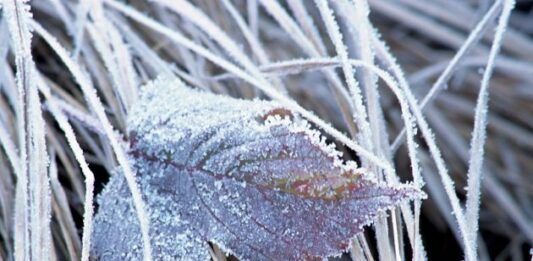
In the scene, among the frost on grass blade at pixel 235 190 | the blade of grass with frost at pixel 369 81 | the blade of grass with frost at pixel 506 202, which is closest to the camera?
the frost on grass blade at pixel 235 190

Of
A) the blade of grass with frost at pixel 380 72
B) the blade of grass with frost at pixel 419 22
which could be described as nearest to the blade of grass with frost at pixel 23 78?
the blade of grass with frost at pixel 380 72

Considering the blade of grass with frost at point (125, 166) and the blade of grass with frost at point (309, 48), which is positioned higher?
the blade of grass with frost at point (309, 48)

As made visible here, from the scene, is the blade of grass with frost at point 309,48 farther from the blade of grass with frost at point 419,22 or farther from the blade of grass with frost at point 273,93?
the blade of grass with frost at point 419,22

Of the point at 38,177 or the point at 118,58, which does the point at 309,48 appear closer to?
the point at 118,58

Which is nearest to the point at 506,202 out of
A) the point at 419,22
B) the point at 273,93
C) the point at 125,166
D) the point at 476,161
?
the point at 419,22

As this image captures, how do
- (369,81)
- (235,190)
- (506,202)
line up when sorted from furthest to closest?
(506,202)
(369,81)
(235,190)

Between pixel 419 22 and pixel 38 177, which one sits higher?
pixel 419 22

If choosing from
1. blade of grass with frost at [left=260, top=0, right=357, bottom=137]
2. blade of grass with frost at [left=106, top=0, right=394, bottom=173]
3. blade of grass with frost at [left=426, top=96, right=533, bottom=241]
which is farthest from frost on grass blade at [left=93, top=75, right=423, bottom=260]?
blade of grass with frost at [left=426, top=96, right=533, bottom=241]

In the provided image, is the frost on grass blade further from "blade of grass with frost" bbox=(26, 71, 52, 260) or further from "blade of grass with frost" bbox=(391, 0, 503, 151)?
"blade of grass with frost" bbox=(391, 0, 503, 151)
